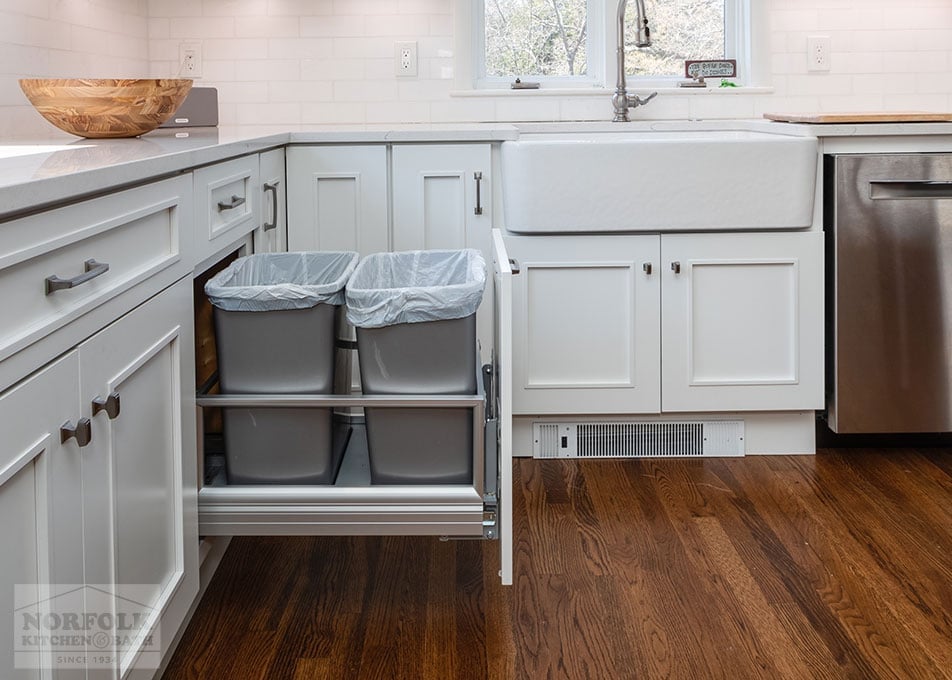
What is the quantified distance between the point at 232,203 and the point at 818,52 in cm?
224

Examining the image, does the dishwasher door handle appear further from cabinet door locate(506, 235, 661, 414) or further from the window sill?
the window sill

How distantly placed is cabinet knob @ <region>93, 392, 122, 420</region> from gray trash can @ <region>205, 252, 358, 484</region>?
0.51 meters

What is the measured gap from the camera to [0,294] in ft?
3.18

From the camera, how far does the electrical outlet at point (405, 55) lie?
3461 mm

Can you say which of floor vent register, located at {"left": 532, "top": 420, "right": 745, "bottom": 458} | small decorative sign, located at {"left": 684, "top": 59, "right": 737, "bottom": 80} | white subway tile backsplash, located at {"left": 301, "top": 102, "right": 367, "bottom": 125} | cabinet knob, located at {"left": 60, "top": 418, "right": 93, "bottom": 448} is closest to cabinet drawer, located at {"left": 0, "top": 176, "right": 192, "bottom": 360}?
cabinet knob, located at {"left": 60, "top": 418, "right": 93, "bottom": 448}

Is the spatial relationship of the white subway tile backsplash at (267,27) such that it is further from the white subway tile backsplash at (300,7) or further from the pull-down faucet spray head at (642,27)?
the pull-down faucet spray head at (642,27)

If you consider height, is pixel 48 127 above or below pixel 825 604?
above

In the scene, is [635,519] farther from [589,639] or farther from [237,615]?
[237,615]

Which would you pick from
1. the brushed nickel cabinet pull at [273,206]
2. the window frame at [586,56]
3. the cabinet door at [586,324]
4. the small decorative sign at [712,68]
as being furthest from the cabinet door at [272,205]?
the small decorative sign at [712,68]

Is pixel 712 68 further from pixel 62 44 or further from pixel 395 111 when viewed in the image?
pixel 62 44

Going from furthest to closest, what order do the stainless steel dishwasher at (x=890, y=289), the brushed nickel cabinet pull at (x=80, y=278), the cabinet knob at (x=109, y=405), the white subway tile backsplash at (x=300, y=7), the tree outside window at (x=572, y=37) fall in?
the tree outside window at (x=572, y=37)
the white subway tile backsplash at (x=300, y=7)
the stainless steel dishwasher at (x=890, y=289)
the cabinet knob at (x=109, y=405)
the brushed nickel cabinet pull at (x=80, y=278)

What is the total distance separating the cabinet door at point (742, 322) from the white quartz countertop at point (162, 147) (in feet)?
1.12

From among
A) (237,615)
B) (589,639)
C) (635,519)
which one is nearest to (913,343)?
(635,519)

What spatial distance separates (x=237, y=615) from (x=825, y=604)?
107cm
